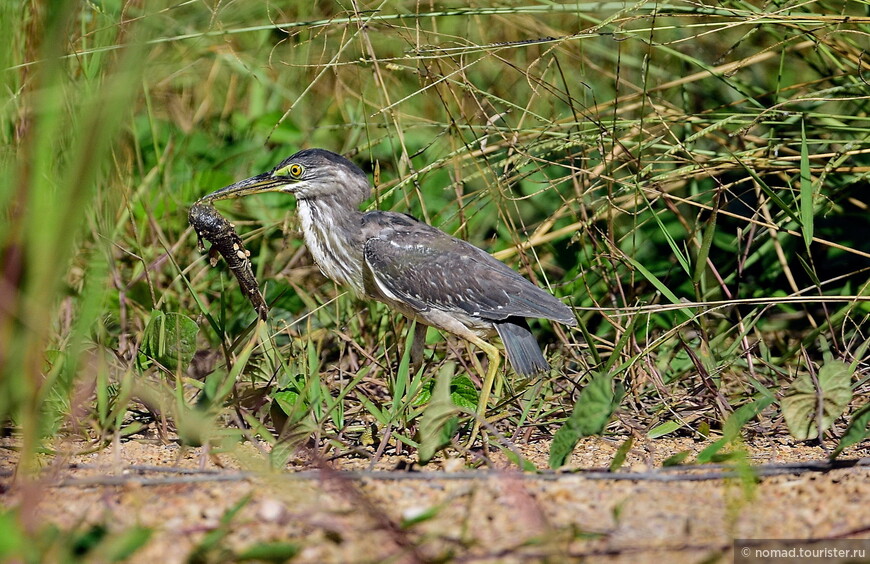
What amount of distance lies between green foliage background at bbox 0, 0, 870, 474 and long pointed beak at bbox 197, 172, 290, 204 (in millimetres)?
416

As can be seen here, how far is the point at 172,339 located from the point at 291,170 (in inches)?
51.7

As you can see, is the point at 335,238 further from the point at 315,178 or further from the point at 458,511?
the point at 458,511

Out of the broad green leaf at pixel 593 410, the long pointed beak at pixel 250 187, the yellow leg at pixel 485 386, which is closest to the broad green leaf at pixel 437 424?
the broad green leaf at pixel 593 410

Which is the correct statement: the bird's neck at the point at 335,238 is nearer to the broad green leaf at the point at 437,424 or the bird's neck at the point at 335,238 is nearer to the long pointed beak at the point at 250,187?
the long pointed beak at the point at 250,187

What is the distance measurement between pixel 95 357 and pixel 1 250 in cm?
112

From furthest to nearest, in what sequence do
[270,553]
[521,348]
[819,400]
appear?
[521,348], [819,400], [270,553]

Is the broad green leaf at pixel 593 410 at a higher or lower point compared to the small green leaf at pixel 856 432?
higher

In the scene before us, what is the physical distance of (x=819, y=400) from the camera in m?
2.89

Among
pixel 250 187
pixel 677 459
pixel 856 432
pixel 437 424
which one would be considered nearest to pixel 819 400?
pixel 856 432

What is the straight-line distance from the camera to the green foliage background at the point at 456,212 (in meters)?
3.17

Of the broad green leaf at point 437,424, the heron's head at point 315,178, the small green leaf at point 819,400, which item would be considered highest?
the heron's head at point 315,178

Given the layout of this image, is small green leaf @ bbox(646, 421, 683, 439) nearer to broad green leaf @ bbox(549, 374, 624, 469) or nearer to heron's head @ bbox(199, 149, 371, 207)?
broad green leaf @ bbox(549, 374, 624, 469)

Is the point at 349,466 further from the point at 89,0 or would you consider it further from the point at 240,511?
the point at 89,0

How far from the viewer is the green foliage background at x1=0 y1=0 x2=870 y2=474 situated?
10.4ft
